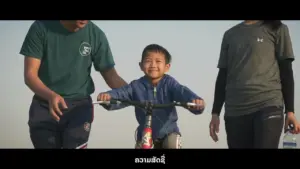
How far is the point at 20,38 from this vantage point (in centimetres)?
389

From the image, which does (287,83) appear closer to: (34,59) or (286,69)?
(286,69)

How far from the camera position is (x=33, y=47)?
3748 mm

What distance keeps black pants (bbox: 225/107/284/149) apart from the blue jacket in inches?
14.0

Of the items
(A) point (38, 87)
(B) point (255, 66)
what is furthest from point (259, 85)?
(A) point (38, 87)

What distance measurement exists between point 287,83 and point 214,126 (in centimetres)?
76

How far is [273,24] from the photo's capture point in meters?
3.70

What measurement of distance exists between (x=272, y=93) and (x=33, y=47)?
218cm

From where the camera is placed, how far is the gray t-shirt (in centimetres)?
356

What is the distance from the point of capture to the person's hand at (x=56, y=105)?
12.0 feet
